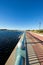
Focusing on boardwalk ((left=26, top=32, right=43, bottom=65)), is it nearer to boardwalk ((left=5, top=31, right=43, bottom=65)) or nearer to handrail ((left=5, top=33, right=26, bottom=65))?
boardwalk ((left=5, top=31, right=43, bottom=65))

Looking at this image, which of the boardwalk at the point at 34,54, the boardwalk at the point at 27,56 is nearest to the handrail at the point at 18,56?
the boardwalk at the point at 27,56

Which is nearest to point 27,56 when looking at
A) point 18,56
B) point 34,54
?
point 34,54

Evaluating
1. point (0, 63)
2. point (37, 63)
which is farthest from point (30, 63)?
point (0, 63)

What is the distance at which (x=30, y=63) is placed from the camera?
30.0 ft

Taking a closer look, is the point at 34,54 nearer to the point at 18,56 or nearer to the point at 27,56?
the point at 27,56

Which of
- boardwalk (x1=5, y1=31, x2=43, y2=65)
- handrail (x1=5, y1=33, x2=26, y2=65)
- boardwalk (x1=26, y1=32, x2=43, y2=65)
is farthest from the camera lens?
boardwalk (x1=26, y1=32, x2=43, y2=65)

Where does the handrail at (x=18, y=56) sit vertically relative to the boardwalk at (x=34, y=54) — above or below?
above

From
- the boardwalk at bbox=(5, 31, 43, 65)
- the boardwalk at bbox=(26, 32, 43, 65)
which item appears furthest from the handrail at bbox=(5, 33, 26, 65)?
the boardwalk at bbox=(26, 32, 43, 65)

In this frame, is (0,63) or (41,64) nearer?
(41,64)

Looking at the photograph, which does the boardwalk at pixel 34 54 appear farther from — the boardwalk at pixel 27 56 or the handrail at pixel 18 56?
the handrail at pixel 18 56

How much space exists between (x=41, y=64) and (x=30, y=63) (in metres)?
0.91

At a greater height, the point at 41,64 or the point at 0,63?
the point at 41,64

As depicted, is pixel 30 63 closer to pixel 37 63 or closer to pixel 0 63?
pixel 37 63

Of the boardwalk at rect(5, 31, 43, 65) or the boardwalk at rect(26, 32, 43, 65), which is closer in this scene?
the boardwalk at rect(5, 31, 43, 65)
